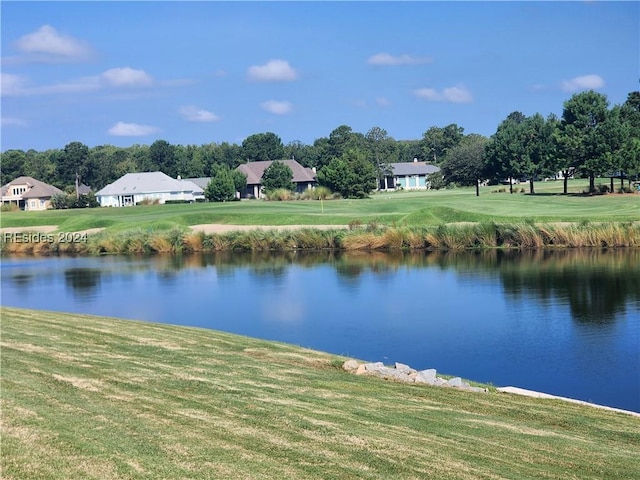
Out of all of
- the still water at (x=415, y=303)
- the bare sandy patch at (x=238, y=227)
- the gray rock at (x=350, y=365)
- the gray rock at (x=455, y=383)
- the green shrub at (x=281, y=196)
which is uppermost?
the green shrub at (x=281, y=196)

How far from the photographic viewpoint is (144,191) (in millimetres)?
102438

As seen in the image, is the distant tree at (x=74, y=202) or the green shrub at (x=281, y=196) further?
the distant tree at (x=74, y=202)

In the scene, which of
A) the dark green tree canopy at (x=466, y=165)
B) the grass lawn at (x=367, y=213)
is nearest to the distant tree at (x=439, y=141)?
the dark green tree canopy at (x=466, y=165)

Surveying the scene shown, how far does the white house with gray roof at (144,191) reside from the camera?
336 feet

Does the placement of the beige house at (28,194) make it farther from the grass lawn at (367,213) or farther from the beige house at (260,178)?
the grass lawn at (367,213)

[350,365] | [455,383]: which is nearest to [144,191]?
[350,365]

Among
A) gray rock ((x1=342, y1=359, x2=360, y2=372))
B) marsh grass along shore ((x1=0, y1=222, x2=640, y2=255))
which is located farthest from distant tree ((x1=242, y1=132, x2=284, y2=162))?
gray rock ((x1=342, y1=359, x2=360, y2=372))

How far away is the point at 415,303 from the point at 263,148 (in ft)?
353

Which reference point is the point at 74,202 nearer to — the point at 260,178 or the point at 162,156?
the point at 260,178

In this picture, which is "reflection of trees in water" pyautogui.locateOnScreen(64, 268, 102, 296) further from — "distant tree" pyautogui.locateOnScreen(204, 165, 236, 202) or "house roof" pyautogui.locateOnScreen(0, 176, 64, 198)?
"house roof" pyautogui.locateOnScreen(0, 176, 64, 198)

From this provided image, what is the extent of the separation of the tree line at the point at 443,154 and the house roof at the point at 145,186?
255 inches

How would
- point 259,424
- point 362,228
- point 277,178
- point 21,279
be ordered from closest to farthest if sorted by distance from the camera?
point 259,424
point 21,279
point 362,228
point 277,178

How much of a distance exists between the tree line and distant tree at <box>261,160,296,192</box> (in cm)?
334

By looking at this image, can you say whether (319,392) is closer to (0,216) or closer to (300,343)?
(300,343)
